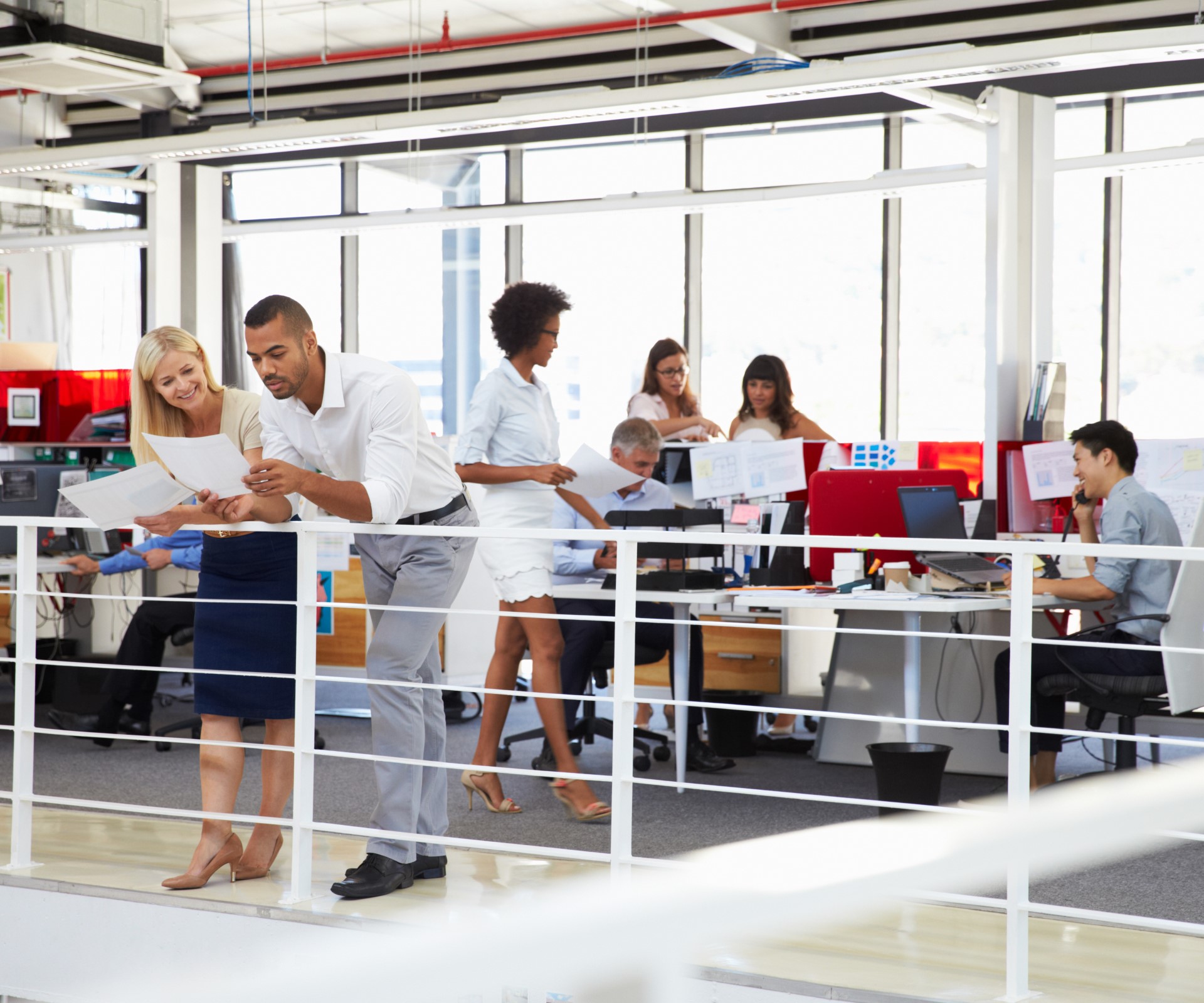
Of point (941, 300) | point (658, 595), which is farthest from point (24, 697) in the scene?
point (941, 300)

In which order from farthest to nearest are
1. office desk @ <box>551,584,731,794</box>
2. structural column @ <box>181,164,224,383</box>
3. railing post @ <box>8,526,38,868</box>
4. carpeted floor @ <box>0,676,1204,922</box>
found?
1. structural column @ <box>181,164,224,383</box>
2. office desk @ <box>551,584,731,794</box>
3. carpeted floor @ <box>0,676,1204,922</box>
4. railing post @ <box>8,526,38,868</box>

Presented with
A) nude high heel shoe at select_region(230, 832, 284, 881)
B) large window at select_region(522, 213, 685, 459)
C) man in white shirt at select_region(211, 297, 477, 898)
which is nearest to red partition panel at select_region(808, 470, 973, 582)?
man in white shirt at select_region(211, 297, 477, 898)

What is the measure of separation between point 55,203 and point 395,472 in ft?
18.6

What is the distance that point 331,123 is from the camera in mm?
5129

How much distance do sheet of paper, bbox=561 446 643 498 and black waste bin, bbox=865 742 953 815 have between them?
3.28 feet

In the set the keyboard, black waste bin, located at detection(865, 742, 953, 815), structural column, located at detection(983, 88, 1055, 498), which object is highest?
structural column, located at detection(983, 88, 1055, 498)

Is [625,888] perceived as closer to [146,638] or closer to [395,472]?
[395,472]

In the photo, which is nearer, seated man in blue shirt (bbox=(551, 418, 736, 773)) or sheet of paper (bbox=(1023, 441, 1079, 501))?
seated man in blue shirt (bbox=(551, 418, 736, 773))

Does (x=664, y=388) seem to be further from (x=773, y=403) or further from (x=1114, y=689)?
(x=1114, y=689)

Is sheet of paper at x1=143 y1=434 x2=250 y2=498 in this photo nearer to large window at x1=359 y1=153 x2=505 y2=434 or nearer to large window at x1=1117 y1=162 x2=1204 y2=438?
large window at x1=1117 y1=162 x2=1204 y2=438

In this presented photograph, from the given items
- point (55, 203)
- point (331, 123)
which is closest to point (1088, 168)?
point (331, 123)

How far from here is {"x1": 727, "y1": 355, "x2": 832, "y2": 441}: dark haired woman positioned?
561 centimetres

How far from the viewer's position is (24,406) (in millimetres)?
6395

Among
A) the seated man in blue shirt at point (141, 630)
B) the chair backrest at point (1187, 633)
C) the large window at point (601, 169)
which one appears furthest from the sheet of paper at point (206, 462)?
the large window at point (601, 169)
